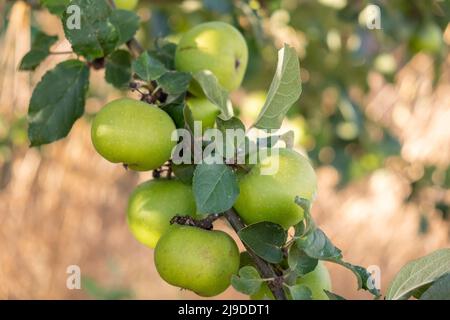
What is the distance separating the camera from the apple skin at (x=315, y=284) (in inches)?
24.9

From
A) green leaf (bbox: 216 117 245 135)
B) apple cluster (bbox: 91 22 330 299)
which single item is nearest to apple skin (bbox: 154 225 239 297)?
apple cluster (bbox: 91 22 330 299)

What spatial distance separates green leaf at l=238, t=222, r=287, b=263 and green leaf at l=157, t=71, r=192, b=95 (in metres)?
0.16

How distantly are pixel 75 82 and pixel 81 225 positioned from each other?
244 centimetres

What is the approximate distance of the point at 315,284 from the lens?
0.63m

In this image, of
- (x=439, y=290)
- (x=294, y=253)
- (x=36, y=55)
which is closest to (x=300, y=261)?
(x=294, y=253)

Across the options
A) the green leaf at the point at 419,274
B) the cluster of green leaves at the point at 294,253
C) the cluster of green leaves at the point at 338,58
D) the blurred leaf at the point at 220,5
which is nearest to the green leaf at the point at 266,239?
the cluster of green leaves at the point at 294,253

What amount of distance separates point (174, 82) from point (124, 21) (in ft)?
0.41

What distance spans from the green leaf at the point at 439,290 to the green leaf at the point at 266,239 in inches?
5.2

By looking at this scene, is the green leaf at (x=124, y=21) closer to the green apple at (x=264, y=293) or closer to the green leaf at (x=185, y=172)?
the green leaf at (x=185, y=172)

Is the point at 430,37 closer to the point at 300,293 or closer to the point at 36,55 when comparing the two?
the point at 36,55

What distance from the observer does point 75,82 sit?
31.0 inches
